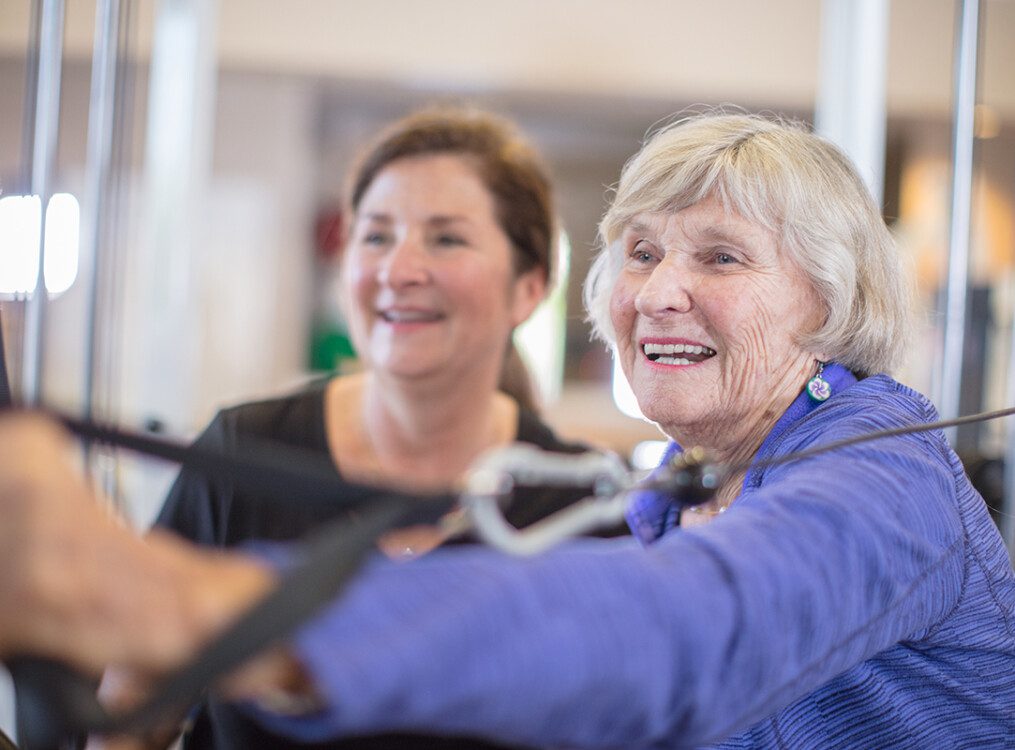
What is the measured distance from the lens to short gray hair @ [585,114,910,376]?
1046mm

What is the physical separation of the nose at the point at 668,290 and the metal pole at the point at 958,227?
1054mm

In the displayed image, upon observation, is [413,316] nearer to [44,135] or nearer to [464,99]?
[44,135]

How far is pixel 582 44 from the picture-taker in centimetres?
516

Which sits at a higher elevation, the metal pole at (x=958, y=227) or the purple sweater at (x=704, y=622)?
the metal pole at (x=958, y=227)

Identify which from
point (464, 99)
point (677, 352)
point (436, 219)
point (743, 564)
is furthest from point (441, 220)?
point (464, 99)

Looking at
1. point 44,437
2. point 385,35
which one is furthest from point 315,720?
point 385,35

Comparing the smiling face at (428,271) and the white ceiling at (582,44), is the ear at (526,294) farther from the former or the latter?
the white ceiling at (582,44)

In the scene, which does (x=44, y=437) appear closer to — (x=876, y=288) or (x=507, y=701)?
(x=507, y=701)

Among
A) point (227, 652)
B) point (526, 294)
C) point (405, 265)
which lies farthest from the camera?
point (526, 294)

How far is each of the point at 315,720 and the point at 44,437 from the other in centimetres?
17

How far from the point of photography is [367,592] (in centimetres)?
49

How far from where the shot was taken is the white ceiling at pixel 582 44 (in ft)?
16.7

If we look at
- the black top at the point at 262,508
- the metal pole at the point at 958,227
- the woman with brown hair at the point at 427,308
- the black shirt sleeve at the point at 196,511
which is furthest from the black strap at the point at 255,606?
the metal pole at the point at 958,227

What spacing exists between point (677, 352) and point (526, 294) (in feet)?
2.26
